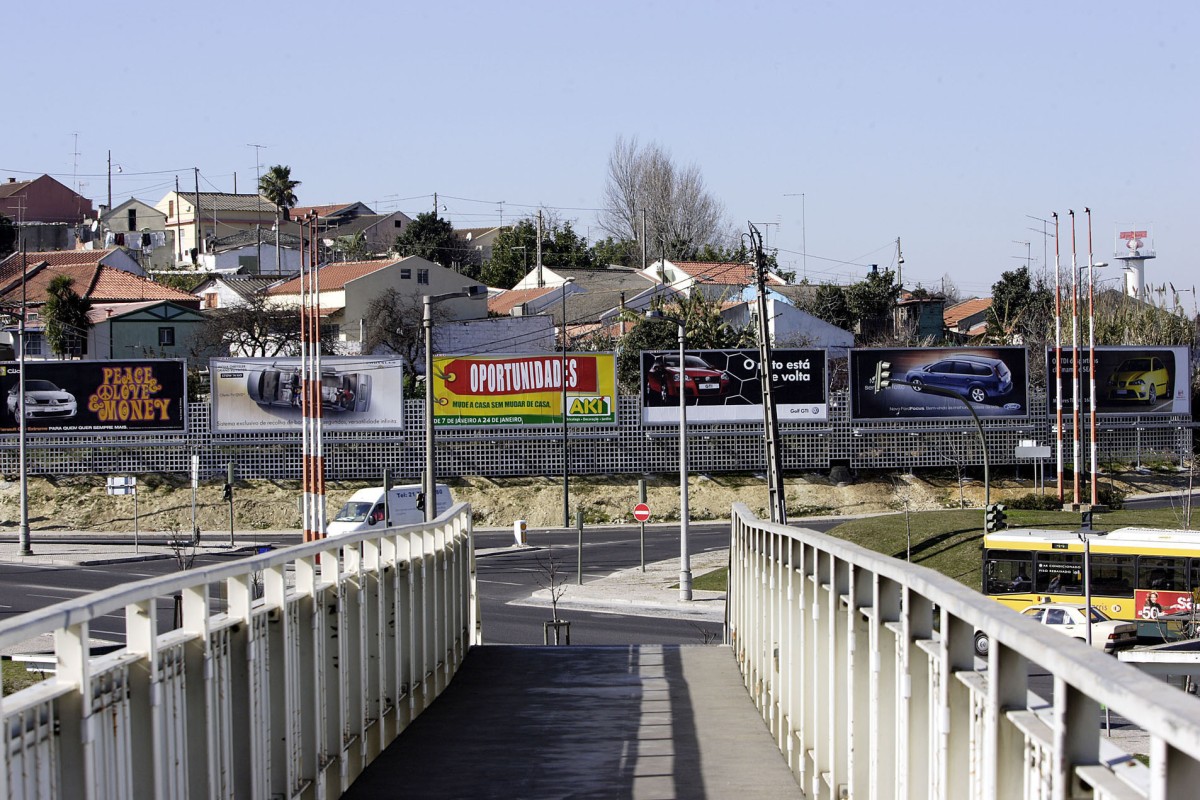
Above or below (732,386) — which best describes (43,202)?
above

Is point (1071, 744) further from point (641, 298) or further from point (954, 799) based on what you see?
point (641, 298)

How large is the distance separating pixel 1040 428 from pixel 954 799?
58.7 meters

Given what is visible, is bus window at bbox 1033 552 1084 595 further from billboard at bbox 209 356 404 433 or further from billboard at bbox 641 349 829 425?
billboard at bbox 209 356 404 433

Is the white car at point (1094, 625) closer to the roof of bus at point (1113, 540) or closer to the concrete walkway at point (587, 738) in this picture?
the roof of bus at point (1113, 540)

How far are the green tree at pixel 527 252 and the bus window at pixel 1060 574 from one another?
7790 centimetres

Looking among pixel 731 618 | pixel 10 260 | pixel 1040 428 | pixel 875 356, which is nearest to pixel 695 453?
pixel 875 356

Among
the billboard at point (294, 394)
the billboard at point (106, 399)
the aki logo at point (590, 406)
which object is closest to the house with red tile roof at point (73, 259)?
the billboard at point (106, 399)

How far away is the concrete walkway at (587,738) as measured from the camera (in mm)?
7859

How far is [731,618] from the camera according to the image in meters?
15.1

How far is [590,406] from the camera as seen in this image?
59.4 meters

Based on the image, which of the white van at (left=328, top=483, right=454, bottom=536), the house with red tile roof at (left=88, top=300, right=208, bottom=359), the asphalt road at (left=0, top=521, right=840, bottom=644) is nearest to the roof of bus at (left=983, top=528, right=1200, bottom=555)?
the asphalt road at (left=0, top=521, right=840, bottom=644)

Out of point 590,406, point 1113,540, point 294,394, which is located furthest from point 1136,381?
point 294,394

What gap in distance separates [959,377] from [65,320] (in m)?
43.4

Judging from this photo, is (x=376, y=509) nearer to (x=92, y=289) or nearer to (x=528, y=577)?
(x=528, y=577)
